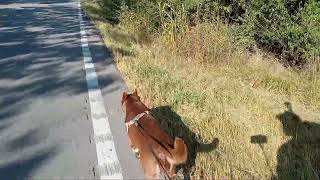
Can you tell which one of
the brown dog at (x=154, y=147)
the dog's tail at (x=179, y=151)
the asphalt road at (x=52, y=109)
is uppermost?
the dog's tail at (x=179, y=151)

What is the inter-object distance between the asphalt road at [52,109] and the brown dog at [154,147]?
1.72 feet

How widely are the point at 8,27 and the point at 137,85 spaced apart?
7.99m

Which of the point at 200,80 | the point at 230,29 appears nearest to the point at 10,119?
the point at 200,80

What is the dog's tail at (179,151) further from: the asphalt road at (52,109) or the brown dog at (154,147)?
the asphalt road at (52,109)

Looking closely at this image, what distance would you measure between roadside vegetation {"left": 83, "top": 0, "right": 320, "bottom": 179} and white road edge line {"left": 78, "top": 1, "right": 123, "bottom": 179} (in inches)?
23.7

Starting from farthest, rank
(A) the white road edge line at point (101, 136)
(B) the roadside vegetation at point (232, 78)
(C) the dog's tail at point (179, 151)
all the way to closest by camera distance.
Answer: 1. (B) the roadside vegetation at point (232, 78)
2. (A) the white road edge line at point (101, 136)
3. (C) the dog's tail at point (179, 151)

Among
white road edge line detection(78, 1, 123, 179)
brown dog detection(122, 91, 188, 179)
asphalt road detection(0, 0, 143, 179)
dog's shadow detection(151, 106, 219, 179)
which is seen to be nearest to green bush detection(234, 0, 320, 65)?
asphalt road detection(0, 0, 143, 179)

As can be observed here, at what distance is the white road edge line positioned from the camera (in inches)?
181

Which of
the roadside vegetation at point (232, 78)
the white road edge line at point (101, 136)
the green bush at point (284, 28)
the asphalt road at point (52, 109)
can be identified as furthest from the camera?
the green bush at point (284, 28)

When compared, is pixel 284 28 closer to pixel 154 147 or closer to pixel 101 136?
pixel 101 136

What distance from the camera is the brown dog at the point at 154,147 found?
3672 millimetres

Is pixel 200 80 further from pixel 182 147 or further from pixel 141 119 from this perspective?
pixel 182 147

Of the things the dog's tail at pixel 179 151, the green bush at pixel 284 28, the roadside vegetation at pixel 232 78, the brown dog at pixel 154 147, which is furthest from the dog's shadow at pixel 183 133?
the green bush at pixel 284 28

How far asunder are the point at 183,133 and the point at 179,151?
189 cm
